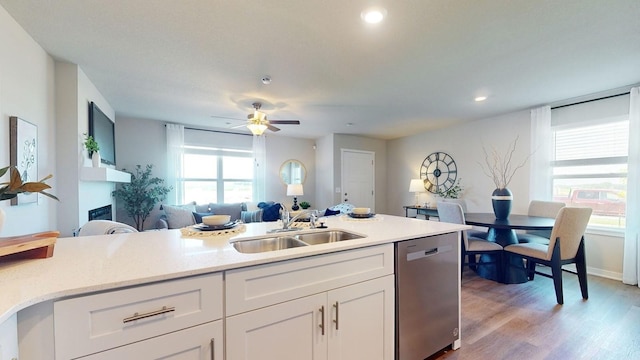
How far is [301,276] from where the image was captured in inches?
48.6

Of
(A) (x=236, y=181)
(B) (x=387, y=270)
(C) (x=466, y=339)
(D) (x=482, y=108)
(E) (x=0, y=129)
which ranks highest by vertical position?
(D) (x=482, y=108)

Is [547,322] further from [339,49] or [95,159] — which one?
[95,159]

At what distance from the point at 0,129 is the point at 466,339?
360cm

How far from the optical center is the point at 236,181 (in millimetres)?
5383

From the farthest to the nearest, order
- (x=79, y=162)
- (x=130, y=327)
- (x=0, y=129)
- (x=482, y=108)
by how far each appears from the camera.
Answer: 1. (x=482, y=108)
2. (x=79, y=162)
3. (x=0, y=129)
4. (x=130, y=327)

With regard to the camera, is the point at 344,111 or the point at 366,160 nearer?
the point at 344,111

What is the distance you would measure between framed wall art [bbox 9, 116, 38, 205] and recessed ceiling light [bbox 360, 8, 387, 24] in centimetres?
250

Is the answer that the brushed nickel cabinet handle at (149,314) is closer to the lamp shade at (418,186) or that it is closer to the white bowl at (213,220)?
the white bowl at (213,220)

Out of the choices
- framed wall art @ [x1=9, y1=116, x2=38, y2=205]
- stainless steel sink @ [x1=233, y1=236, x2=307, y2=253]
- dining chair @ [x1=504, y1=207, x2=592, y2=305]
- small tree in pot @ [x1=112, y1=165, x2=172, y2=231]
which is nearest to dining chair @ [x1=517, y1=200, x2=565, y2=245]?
dining chair @ [x1=504, y1=207, x2=592, y2=305]

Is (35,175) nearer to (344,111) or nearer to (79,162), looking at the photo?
(79,162)

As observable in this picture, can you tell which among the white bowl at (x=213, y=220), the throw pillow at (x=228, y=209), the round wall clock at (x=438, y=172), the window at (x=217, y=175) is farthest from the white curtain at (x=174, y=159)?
the round wall clock at (x=438, y=172)

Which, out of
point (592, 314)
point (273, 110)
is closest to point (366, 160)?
point (273, 110)

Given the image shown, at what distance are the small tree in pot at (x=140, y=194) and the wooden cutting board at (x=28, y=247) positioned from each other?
355 centimetres

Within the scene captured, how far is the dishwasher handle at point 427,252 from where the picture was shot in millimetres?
1621
